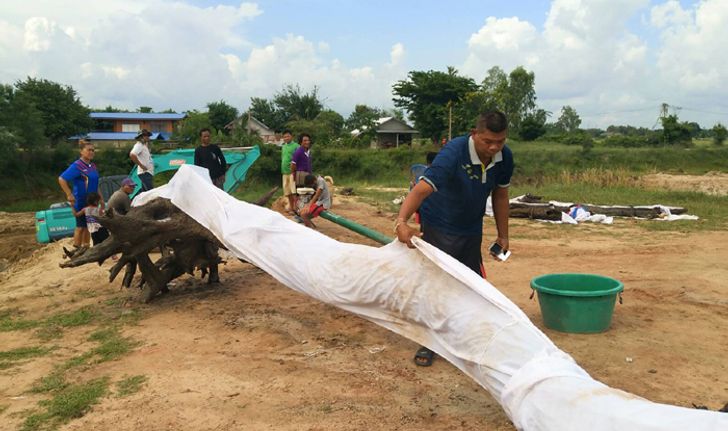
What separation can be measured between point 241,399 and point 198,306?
2.18 m

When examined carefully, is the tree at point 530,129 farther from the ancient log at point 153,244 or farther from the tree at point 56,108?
the ancient log at point 153,244

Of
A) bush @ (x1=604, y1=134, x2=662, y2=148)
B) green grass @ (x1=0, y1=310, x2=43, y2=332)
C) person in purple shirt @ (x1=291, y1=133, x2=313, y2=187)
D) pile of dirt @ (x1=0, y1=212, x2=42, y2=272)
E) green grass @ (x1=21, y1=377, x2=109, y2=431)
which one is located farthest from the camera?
bush @ (x1=604, y1=134, x2=662, y2=148)

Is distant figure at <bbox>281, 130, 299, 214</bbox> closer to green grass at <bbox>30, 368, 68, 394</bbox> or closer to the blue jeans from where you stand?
the blue jeans

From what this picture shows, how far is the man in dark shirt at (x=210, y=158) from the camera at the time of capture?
24.1 ft

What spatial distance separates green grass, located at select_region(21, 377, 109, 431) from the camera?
3.11m

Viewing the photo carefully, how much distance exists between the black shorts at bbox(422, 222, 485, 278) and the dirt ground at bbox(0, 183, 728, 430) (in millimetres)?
715

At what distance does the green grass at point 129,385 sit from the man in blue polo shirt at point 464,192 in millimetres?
Answer: 1763

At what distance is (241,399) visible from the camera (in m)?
3.29

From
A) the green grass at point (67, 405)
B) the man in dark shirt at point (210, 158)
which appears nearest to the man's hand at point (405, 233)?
the green grass at point (67, 405)

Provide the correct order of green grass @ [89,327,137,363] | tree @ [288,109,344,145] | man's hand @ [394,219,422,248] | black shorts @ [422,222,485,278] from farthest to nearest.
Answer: tree @ [288,109,344,145], green grass @ [89,327,137,363], black shorts @ [422,222,485,278], man's hand @ [394,219,422,248]

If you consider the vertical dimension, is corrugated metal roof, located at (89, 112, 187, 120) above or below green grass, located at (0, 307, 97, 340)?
above

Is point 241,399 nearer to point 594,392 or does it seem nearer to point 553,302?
point 594,392

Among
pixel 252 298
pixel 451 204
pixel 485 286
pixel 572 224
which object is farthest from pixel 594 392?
pixel 572 224

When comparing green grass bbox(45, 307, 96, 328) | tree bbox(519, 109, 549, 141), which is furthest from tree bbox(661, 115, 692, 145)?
green grass bbox(45, 307, 96, 328)
